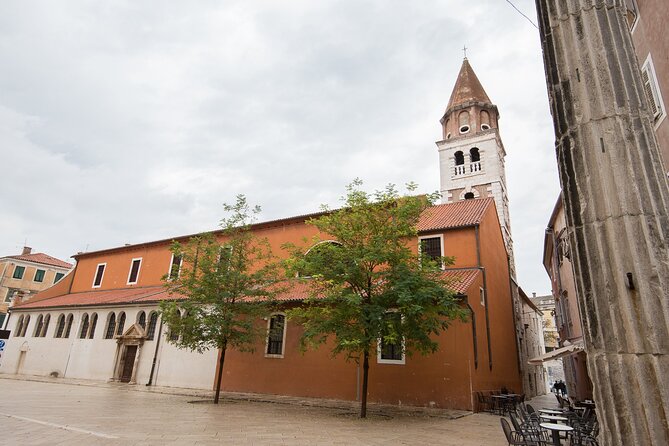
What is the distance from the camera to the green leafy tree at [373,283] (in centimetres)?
1141

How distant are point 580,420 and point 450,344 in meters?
5.52

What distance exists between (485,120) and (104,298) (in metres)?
31.1

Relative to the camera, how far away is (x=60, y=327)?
26906 millimetres

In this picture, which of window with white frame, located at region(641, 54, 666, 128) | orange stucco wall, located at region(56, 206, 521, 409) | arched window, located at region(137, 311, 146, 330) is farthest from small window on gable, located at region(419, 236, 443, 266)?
arched window, located at region(137, 311, 146, 330)

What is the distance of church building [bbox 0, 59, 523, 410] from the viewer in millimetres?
14383

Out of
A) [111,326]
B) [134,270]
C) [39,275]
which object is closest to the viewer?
[111,326]

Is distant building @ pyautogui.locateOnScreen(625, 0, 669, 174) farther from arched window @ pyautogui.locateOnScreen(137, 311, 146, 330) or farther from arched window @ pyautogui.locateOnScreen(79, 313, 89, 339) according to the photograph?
arched window @ pyautogui.locateOnScreen(79, 313, 89, 339)

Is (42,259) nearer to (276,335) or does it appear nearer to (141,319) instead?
(141,319)

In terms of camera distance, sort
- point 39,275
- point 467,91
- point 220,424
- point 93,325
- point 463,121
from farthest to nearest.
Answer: point 39,275
point 467,91
point 463,121
point 93,325
point 220,424

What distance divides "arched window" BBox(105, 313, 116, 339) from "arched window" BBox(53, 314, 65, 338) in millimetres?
4853

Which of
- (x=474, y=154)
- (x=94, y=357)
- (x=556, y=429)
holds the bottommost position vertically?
(x=556, y=429)

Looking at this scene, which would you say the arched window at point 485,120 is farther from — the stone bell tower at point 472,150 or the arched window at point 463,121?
the arched window at point 463,121

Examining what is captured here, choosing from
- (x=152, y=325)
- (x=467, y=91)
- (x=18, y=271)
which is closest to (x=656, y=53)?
(x=152, y=325)

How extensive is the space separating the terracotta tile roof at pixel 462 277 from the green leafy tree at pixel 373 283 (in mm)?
1738
